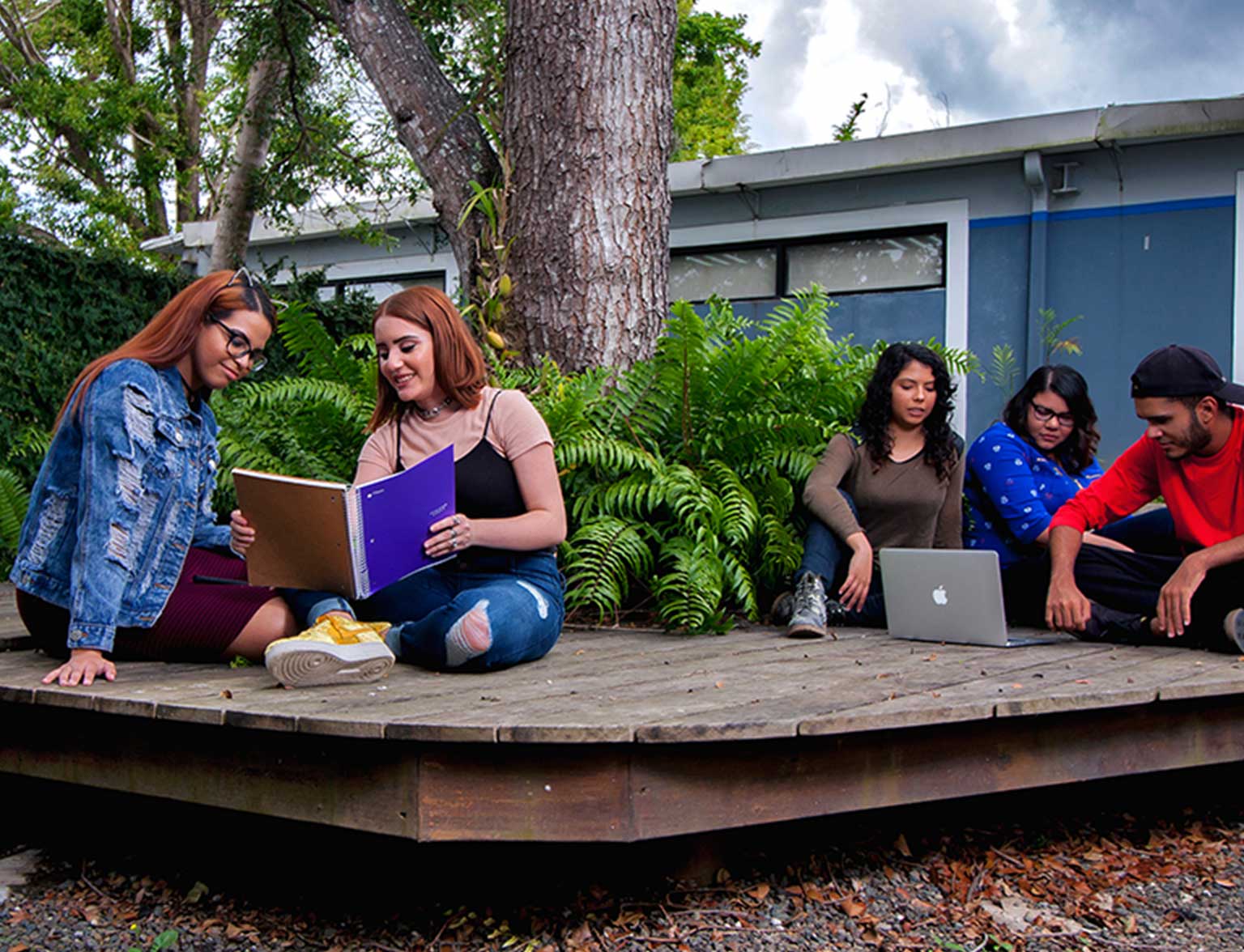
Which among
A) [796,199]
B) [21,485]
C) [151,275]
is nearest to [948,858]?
[21,485]

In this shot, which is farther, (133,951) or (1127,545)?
(1127,545)

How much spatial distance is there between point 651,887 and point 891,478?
7.92 feet

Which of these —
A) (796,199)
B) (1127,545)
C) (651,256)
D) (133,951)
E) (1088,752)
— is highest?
(796,199)

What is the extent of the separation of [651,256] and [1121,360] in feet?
20.8

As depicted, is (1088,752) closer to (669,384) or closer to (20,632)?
(669,384)

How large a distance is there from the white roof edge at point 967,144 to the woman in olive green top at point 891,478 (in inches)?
242

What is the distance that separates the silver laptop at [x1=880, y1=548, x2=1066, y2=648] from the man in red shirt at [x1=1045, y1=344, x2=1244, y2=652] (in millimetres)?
234

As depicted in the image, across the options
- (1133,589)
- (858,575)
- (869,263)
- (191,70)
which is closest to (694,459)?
(858,575)

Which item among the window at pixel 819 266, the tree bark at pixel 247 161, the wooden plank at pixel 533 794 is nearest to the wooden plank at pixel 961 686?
the wooden plank at pixel 533 794

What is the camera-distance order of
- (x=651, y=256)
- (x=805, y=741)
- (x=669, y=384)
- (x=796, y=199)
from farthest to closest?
(x=796, y=199) → (x=651, y=256) → (x=669, y=384) → (x=805, y=741)

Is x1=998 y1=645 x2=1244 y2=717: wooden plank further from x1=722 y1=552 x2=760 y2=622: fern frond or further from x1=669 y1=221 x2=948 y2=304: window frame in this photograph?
x1=669 y1=221 x2=948 y2=304: window frame

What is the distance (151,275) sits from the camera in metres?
8.45

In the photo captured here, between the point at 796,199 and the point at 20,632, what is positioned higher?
the point at 796,199

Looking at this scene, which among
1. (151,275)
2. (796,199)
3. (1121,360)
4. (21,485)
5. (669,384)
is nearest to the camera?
(669,384)
